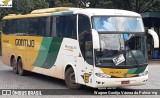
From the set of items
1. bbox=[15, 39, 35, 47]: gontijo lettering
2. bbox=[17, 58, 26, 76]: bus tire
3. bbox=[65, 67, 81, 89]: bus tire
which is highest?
bbox=[15, 39, 35, 47]: gontijo lettering

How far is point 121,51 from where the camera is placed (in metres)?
13.0

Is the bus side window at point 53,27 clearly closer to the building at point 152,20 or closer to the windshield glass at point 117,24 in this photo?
the windshield glass at point 117,24

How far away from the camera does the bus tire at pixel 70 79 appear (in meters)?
14.3

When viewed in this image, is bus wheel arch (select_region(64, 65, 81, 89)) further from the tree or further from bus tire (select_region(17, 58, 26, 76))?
the tree

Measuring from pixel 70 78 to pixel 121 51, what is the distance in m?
2.37

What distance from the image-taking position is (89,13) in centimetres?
1342

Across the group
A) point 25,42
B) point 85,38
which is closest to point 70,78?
point 85,38

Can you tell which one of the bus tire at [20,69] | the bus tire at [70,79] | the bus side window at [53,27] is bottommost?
the bus tire at [20,69]

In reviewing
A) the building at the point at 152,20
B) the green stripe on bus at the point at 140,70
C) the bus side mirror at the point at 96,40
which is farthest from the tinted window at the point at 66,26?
the building at the point at 152,20

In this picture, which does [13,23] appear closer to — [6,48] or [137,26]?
[6,48]

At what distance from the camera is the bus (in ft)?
42.2

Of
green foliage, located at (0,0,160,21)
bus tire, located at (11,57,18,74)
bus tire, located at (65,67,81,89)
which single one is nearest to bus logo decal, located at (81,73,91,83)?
bus tire, located at (65,67,81,89)

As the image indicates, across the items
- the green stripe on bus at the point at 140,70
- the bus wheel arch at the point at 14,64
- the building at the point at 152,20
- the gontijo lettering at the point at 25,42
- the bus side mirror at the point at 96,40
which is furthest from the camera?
the building at the point at 152,20

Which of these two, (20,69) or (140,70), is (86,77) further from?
(20,69)
